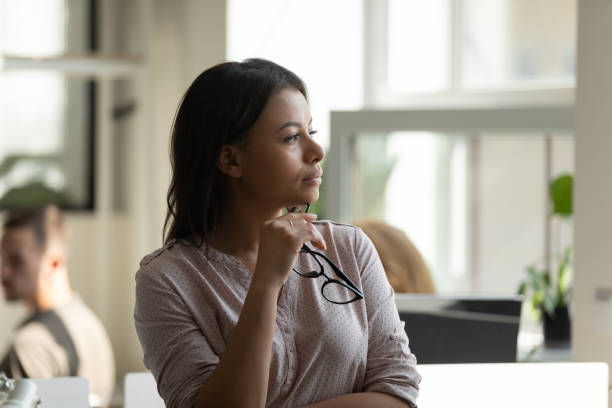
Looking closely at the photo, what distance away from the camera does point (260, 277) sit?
4.19 ft

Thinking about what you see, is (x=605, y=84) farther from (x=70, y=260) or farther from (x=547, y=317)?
(x=70, y=260)

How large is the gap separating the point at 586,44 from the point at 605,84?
0.12m

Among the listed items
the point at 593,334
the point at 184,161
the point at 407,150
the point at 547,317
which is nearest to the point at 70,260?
the point at 407,150

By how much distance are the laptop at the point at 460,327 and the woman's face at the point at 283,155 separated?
58 cm

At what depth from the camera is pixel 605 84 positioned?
2.25 meters

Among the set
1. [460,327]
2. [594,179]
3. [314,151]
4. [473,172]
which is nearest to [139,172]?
[473,172]

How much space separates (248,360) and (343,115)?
6.76ft

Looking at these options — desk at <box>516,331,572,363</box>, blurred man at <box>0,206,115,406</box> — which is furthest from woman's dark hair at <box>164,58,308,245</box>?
blurred man at <box>0,206,115,406</box>

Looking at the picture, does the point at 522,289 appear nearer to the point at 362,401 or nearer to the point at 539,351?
the point at 539,351

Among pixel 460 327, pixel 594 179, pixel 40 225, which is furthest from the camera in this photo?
pixel 40 225

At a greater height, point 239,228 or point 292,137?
point 292,137

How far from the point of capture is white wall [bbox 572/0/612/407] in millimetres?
2248

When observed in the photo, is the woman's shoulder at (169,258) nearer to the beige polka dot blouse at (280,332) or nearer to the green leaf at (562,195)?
the beige polka dot blouse at (280,332)

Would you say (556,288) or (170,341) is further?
(556,288)
